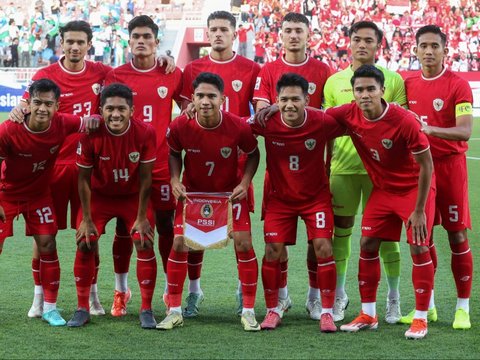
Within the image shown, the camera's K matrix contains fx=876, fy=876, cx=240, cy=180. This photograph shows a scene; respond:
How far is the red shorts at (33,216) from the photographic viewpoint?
19.6 feet

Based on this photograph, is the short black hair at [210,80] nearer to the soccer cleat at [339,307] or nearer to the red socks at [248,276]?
the red socks at [248,276]

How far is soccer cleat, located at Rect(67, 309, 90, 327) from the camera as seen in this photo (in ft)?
19.2

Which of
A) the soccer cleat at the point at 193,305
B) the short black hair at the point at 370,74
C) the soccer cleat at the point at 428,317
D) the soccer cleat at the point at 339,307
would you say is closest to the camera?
the short black hair at the point at 370,74

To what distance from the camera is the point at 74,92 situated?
6.39 metres

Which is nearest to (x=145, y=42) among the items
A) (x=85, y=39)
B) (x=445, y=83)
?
(x=85, y=39)

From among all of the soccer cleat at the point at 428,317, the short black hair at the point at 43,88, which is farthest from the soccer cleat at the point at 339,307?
the short black hair at the point at 43,88

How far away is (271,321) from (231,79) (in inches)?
74.8

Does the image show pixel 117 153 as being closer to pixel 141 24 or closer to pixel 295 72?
pixel 141 24

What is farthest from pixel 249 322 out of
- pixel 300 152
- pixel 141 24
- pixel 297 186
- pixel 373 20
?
pixel 373 20

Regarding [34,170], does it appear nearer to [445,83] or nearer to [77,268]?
[77,268]

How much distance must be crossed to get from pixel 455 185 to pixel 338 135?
88cm

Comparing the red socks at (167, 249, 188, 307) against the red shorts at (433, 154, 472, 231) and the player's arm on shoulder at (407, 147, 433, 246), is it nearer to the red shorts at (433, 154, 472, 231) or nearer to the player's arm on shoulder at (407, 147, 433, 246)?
the player's arm on shoulder at (407, 147, 433, 246)

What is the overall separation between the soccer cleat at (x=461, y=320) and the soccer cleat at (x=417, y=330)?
0.32 meters

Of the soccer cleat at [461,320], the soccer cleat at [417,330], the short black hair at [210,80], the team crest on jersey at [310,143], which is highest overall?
the short black hair at [210,80]
